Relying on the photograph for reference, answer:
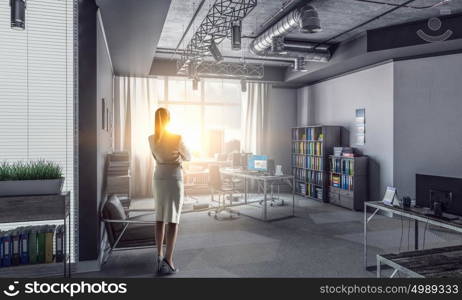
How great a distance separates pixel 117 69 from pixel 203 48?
263 cm

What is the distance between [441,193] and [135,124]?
7211 mm

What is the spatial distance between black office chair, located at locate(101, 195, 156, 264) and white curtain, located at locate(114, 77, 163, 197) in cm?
471

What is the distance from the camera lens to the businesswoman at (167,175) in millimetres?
3510

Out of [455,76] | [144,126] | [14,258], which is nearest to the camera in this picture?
[14,258]

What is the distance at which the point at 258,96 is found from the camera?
380 inches

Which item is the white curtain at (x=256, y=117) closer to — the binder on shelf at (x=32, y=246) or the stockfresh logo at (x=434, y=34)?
the stockfresh logo at (x=434, y=34)

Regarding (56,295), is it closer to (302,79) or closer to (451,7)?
(451,7)

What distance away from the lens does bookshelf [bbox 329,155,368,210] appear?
275 inches

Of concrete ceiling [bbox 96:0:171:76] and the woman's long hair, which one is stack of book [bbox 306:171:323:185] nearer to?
concrete ceiling [bbox 96:0:171:76]

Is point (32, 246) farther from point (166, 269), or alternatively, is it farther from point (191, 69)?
point (191, 69)

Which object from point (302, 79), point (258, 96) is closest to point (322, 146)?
point (302, 79)

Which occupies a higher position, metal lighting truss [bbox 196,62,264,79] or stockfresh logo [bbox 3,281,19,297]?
metal lighting truss [bbox 196,62,264,79]

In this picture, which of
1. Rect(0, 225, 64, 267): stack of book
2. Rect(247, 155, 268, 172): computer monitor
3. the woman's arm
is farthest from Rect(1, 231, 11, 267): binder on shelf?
Rect(247, 155, 268, 172): computer monitor

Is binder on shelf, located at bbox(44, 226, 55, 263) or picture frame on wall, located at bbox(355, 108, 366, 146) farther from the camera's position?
picture frame on wall, located at bbox(355, 108, 366, 146)
